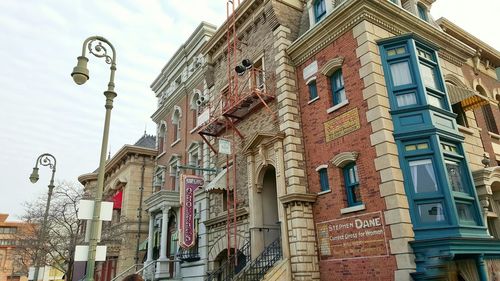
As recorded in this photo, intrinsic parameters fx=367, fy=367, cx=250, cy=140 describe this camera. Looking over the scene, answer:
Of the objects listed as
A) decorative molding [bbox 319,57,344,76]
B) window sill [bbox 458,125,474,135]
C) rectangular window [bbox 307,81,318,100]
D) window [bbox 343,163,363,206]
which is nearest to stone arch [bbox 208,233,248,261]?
window [bbox 343,163,363,206]

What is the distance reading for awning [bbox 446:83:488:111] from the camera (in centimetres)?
1355

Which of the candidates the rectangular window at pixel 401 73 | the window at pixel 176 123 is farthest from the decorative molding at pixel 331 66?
the window at pixel 176 123

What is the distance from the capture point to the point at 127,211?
1104 inches

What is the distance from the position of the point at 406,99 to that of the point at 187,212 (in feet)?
38.4

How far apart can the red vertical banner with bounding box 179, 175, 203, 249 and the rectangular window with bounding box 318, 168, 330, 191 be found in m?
8.01

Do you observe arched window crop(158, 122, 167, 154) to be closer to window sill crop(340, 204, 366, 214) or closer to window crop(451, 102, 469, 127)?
window sill crop(340, 204, 366, 214)

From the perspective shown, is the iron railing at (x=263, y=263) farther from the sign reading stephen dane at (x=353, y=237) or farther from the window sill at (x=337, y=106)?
the window sill at (x=337, y=106)

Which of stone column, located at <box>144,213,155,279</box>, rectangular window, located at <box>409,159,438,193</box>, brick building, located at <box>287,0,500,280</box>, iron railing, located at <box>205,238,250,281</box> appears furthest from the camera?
stone column, located at <box>144,213,155,279</box>

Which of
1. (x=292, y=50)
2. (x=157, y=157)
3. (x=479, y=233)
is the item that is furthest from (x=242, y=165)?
(x=157, y=157)

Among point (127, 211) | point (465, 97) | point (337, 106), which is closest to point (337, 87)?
point (337, 106)

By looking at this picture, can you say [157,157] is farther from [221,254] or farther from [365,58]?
[365,58]

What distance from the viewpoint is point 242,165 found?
1692 centimetres

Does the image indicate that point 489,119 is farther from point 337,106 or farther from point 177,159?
point 177,159

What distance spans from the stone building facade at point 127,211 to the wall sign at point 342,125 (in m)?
18.1
